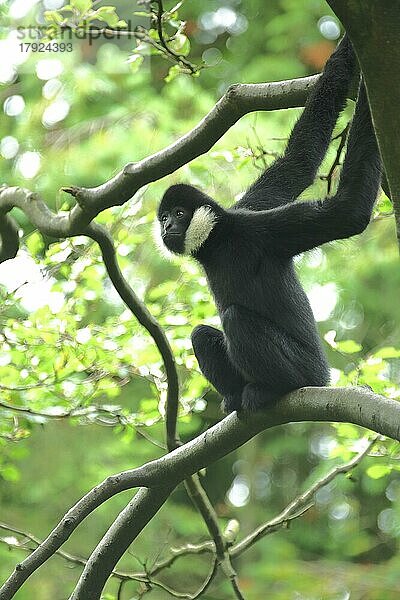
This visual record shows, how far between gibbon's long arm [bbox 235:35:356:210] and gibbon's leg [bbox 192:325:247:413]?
899 mm

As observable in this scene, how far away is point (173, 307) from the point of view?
6.31 metres

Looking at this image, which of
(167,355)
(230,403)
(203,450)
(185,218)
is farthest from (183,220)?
(203,450)

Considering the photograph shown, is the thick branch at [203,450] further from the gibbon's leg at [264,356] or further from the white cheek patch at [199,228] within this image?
the white cheek patch at [199,228]

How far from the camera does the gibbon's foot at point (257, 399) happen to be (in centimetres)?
436

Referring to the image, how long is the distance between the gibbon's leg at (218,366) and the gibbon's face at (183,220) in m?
0.54

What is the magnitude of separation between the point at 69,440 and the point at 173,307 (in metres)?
4.98

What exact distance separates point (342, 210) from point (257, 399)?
111 cm

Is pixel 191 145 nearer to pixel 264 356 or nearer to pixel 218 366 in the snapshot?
pixel 264 356

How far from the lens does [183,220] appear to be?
5.19 metres

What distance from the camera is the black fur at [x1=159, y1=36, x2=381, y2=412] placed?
418cm

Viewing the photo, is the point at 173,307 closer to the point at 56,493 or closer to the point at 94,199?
the point at 94,199

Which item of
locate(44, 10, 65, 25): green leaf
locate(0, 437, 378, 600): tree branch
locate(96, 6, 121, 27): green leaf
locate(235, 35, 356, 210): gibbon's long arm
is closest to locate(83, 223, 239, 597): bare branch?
locate(0, 437, 378, 600): tree branch

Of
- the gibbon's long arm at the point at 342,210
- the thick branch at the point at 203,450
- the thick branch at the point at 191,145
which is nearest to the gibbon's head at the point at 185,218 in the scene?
the gibbon's long arm at the point at 342,210

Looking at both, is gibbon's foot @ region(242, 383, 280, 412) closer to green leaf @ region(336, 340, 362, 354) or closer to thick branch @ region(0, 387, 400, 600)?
thick branch @ region(0, 387, 400, 600)
